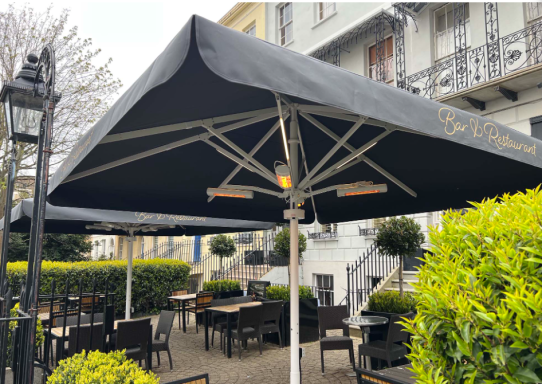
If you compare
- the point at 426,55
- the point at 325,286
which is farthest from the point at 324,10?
Result: the point at 325,286

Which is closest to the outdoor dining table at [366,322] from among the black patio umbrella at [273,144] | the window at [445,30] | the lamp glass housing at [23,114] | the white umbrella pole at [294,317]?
the black patio umbrella at [273,144]

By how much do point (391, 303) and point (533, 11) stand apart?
26.9 feet

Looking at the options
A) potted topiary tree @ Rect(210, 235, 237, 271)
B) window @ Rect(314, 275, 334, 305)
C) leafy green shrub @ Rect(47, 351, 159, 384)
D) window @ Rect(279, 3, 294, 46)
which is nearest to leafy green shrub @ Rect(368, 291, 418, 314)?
leafy green shrub @ Rect(47, 351, 159, 384)

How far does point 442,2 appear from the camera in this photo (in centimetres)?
1173

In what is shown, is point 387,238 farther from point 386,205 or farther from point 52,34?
point 52,34

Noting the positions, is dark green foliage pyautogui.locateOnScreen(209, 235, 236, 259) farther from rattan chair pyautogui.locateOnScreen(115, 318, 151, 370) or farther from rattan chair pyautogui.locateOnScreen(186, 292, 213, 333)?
rattan chair pyautogui.locateOnScreen(115, 318, 151, 370)

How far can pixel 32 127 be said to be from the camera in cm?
464

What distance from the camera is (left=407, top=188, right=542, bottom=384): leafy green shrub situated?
58.9 inches

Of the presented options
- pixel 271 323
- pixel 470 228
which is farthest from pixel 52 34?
pixel 470 228

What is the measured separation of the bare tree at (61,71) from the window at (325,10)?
853cm

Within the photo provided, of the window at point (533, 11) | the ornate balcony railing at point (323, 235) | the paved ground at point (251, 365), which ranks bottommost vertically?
the paved ground at point (251, 365)

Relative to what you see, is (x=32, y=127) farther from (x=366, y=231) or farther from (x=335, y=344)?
(x=366, y=231)

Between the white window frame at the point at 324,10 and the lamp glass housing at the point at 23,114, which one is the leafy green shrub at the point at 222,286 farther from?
the white window frame at the point at 324,10

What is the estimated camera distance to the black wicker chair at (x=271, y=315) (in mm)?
7641
